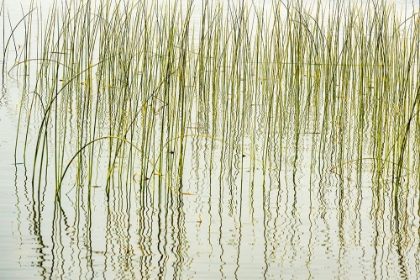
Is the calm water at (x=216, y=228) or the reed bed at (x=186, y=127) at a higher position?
the reed bed at (x=186, y=127)

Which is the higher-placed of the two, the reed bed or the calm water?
the reed bed

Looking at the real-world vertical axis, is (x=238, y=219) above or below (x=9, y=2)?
below

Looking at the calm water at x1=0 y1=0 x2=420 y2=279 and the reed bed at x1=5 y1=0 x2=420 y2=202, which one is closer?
the calm water at x1=0 y1=0 x2=420 y2=279

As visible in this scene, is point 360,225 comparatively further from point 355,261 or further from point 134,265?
point 134,265

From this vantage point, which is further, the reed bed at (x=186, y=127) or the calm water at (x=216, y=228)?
the reed bed at (x=186, y=127)

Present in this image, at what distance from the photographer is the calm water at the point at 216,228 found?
7.23ft

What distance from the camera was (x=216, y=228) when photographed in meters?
2.54

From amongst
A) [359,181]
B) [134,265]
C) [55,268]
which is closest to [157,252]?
[134,265]

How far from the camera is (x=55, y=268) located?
215 cm

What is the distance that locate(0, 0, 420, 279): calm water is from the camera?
7.23 ft

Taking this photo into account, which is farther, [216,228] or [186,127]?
[186,127]

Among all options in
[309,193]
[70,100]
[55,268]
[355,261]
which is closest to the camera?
[55,268]

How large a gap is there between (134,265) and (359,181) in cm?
128

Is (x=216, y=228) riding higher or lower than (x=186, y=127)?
lower
